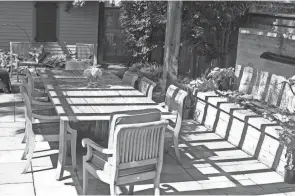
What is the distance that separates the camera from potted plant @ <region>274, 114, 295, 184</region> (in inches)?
205

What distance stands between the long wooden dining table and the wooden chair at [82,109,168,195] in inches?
27.4

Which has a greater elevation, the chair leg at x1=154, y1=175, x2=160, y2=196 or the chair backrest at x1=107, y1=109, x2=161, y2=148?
the chair backrest at x1=107, y1=109, x2=161, y2=148

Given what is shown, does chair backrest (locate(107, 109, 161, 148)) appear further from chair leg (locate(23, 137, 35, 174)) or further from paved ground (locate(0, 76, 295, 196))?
chair leg (locate(23, 137, 35, 174))

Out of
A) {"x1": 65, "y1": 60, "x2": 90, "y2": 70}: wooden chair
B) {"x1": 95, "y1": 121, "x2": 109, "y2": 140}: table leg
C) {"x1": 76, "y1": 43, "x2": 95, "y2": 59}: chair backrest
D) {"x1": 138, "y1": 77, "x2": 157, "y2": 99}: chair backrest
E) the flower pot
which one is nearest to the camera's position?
the flower pot

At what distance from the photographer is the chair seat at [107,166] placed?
4145mm

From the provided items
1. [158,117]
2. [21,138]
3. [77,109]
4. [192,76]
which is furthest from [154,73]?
[158,117]

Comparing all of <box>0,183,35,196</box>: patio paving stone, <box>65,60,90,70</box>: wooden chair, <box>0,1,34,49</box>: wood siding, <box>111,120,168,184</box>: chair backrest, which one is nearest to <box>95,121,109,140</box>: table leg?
<box>0,183,35,196</box>: patio paving stone

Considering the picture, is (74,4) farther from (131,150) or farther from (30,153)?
(131,150)

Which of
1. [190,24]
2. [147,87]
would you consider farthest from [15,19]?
[147,87]

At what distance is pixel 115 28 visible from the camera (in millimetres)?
15352

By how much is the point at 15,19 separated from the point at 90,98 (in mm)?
9107

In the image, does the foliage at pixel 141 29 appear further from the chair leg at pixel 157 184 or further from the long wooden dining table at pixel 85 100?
the chair leg at pixel 157 184

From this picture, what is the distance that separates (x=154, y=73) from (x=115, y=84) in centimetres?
289

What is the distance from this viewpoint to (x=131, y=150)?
409 centimetres
